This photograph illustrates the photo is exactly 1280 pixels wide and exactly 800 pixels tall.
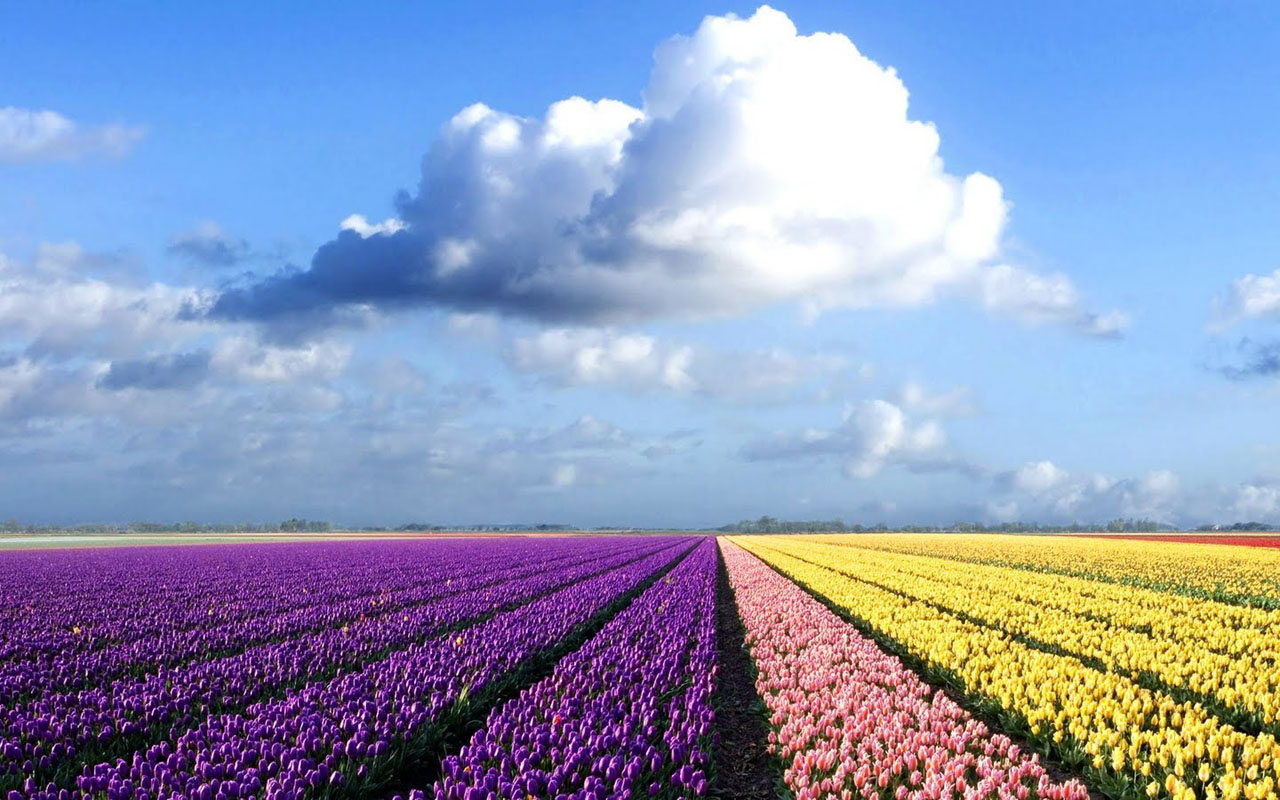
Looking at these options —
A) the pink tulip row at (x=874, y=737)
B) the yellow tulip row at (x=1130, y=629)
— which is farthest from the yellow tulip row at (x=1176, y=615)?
the pink tulip row at (x=874, y=737)

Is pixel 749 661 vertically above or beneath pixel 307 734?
beneath

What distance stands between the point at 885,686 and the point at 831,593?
42.5 feet

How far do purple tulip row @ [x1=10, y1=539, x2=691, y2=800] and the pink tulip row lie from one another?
3859 millimetres

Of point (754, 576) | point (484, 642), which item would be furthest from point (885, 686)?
point (754, 576)

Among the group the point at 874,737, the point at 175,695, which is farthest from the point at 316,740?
the point at 874,737

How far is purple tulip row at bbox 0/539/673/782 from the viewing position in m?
7.51

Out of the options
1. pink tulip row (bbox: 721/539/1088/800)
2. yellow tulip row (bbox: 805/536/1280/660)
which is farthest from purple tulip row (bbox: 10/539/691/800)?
yellow tulip row (bbox: 805/536/1280/660)

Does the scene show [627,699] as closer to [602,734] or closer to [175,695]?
[602,734]

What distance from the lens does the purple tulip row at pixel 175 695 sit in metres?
7.51

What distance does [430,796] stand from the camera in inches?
259

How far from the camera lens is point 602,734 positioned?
7.21 m

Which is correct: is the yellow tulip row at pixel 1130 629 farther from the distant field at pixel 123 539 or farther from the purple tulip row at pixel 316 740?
the distant field at pixel 123 539

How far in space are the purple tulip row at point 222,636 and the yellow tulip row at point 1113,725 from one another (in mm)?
12468

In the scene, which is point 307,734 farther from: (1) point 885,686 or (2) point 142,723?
(1) point 885,686
